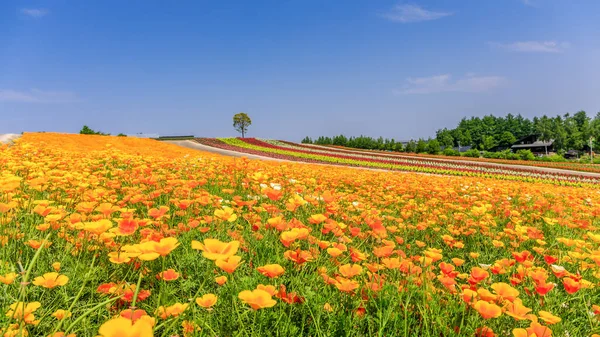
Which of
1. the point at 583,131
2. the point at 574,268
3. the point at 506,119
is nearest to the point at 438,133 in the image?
the point at 506,119

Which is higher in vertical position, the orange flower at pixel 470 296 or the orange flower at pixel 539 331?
the orange flower at pixel 470 296

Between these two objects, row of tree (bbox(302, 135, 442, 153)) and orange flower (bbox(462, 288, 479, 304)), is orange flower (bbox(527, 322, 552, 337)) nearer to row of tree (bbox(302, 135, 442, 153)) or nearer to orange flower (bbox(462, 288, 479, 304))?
orange flower (bbox(462, 288, 479, 304))

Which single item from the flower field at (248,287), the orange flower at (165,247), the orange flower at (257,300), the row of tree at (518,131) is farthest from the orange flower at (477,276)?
the row of tree at (518,131)

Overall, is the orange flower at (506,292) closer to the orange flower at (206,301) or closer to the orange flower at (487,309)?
the orange flower at (487,309)

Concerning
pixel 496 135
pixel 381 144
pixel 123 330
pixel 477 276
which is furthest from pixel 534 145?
pixel 123 330

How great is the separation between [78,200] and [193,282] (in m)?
2.03

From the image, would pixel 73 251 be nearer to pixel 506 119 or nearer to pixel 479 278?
pixel 479 278

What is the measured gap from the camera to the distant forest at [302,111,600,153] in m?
50.0

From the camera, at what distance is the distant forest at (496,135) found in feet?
164

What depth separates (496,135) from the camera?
81.1m

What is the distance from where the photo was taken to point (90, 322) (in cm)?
177

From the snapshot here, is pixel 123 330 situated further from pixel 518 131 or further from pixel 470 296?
pixel 518 131

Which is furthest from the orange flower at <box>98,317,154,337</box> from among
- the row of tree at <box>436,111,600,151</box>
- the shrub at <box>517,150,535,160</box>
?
the row of tree at <box>436,111,600,151</box>

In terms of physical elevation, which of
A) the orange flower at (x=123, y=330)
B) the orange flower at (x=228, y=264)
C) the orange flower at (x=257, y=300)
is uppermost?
the orange flower at (x=228, y=264)
